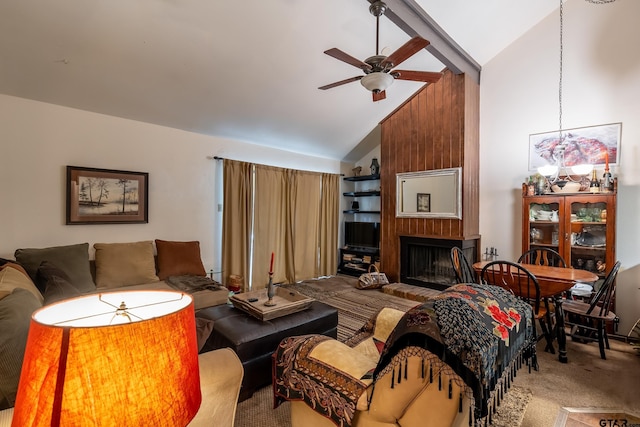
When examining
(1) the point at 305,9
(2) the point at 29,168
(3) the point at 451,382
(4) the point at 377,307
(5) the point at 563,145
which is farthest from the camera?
(4) the point at 377,307

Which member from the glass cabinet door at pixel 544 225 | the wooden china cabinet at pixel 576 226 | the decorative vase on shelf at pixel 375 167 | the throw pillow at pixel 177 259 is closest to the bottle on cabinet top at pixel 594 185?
the wooden china cabinet at pixel 576 226

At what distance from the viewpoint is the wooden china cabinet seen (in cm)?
340

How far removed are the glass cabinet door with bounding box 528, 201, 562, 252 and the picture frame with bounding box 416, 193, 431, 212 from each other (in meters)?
1.35

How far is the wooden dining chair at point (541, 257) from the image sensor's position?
12.0 feet

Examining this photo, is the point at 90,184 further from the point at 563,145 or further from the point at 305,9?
the point at 563,145

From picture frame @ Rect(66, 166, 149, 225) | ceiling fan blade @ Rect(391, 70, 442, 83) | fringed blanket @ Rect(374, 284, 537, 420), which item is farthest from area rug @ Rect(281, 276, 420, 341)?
picture frame @ Rect(66, 166, 149, 225)

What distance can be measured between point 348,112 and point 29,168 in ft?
13.4

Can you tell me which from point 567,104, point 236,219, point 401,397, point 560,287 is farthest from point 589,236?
point 236,219

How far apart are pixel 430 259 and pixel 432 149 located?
1774 mm

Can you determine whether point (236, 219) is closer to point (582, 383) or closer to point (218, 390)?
point (218, 390)

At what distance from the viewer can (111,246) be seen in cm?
345

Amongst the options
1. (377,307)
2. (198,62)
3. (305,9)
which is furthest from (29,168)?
(377,307)

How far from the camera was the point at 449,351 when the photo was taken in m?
0.98

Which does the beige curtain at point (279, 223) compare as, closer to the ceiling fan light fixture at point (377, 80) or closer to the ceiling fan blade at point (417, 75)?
the ceiling fan light fixture at point (377, 80)
